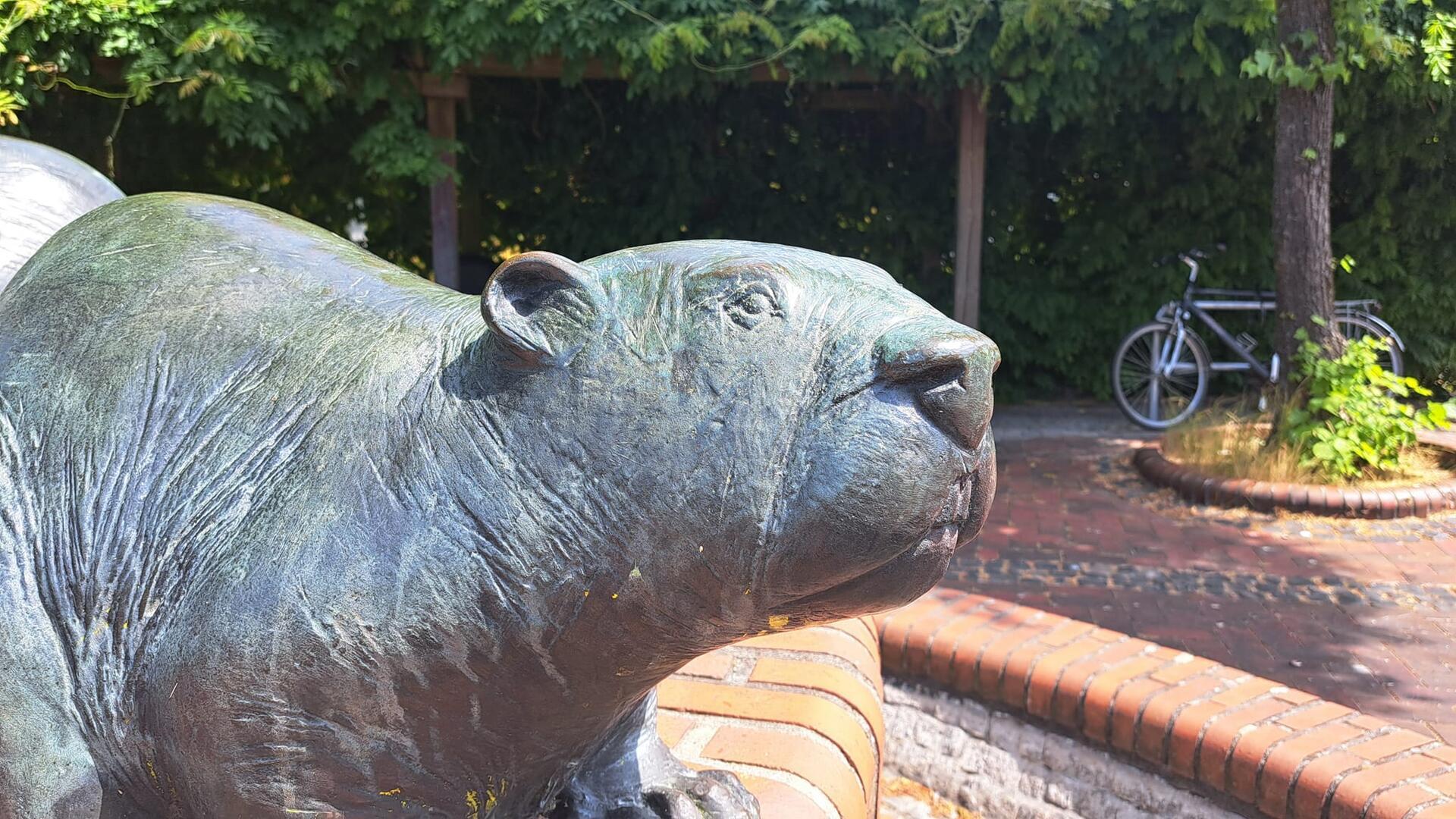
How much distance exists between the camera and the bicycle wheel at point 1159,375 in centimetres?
870

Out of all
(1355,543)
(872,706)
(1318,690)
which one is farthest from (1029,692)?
(1355,543)

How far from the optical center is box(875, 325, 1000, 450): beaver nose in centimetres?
99

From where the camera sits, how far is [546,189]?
32.6ft

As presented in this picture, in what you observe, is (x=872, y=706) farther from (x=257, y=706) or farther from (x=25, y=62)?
(x=25, y=62)

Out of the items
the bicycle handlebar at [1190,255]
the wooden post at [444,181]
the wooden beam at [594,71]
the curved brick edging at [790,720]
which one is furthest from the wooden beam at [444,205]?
the curved brick edging at [790,720]

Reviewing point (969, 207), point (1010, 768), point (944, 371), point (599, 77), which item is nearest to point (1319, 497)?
point (969, 207)

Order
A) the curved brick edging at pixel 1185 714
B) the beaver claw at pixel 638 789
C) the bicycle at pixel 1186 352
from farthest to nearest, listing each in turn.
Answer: the bicycle at pixel 1186 352
the curved brick edging at pixel 1185 714
the beaver claw at pixel 638 789

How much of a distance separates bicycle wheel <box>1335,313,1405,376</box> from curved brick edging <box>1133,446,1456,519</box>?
97.9 inches

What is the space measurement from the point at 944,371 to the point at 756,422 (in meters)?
0.17

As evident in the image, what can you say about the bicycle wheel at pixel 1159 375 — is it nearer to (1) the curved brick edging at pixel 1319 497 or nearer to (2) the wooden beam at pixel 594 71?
(1) the curved brick edging at pixel 1319 497

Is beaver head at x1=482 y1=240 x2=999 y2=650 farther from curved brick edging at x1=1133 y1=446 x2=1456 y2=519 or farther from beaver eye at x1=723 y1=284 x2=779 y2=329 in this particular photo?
curved brick edging at x1=1133 y1=446 x2=1456 y2=519

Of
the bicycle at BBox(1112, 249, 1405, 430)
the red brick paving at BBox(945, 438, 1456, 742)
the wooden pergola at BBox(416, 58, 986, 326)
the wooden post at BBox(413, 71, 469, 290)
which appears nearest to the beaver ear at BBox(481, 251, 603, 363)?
the red brick paving at BBox(945, 438, 1456, 742)

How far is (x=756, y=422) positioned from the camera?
1.03m

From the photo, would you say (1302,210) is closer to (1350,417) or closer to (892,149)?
(1350,417)
